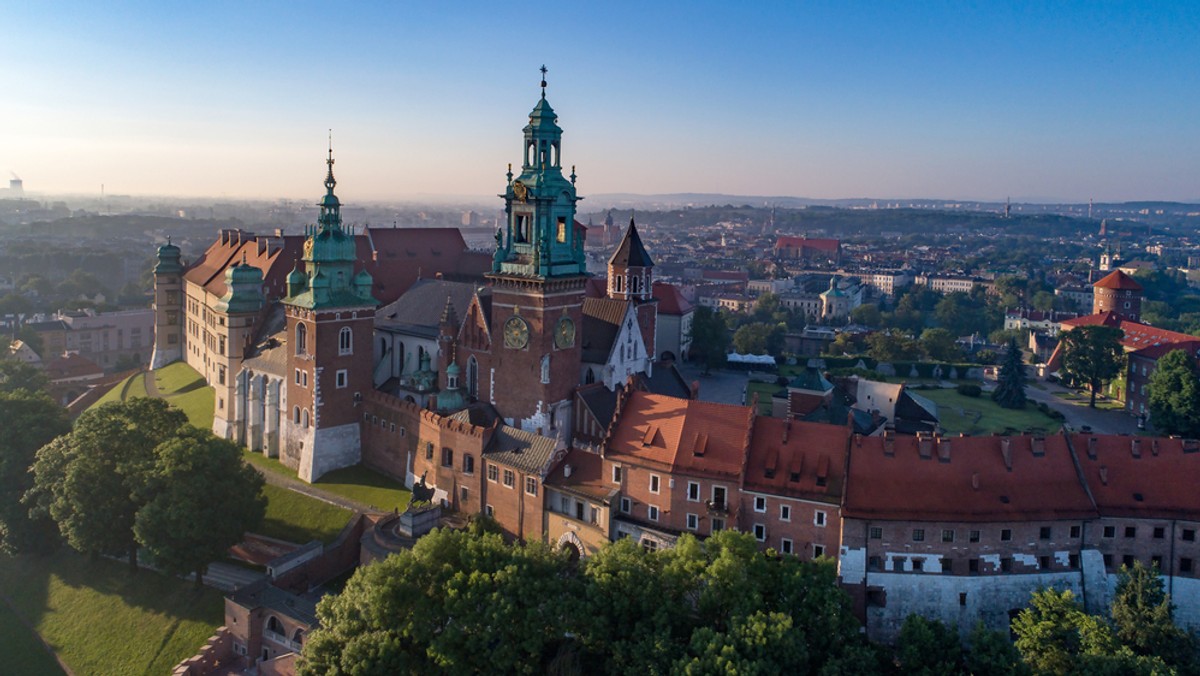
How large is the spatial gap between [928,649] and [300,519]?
1651 inches

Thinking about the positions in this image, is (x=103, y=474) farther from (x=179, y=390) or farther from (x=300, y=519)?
(x=179, y=390)

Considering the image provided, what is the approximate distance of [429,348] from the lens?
71.4m

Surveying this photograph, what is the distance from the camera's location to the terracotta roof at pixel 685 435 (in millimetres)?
49562

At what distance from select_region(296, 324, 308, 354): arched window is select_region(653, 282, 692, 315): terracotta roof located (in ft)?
178

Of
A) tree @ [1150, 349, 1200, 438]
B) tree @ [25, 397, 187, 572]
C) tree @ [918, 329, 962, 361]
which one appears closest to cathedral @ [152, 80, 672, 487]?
tree @ [25, 397, 187, 572]

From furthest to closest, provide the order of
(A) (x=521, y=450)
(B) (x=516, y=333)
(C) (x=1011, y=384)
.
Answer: (C) (x=1011, y=384) < (B) (x=516, y=333) < (A) (x=521, y=450)

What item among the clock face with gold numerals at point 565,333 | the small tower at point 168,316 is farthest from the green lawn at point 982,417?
the small tower at point 168,316

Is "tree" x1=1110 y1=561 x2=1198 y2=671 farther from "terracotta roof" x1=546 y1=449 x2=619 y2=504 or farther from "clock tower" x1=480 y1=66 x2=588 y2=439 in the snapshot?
"clock tower" x1=480 y1=66 x2=588 y2=439

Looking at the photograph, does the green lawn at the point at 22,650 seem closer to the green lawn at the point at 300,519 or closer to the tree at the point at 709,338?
the green lawn at the point at 300,519

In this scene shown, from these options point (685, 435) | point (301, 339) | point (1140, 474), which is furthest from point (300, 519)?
point (1140, 474)

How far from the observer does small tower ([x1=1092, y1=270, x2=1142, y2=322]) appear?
136375mm

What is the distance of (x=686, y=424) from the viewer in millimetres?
51719

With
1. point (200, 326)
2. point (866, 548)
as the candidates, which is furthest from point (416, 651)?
point (200, 326)

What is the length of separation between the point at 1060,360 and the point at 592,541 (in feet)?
292
